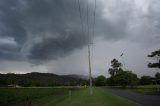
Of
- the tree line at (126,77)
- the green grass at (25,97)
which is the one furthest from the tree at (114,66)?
the green grass at (25,97)

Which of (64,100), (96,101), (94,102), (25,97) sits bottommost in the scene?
(94,102)

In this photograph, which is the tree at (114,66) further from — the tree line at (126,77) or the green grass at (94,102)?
the green grass at (94,102)

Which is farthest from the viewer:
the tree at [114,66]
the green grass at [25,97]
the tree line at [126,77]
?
the tree at [114,66]

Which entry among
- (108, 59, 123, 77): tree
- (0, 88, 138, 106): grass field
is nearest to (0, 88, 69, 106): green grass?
(0, 88, 138, 106): grass field

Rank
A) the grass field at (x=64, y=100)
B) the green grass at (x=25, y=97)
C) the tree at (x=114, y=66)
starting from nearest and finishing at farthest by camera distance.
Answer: the grass field at (x=64, y=100) → the green grass at (x=25, y=97) → the tree at (x=114, y=66)

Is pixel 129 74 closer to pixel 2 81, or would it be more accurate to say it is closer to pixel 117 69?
pixel 117 69

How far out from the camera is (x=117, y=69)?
148m

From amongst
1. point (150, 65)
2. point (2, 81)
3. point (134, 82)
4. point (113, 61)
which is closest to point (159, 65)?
point (150, 65)

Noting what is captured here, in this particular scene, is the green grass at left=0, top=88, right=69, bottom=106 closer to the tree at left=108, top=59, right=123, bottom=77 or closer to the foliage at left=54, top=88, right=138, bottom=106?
the foliage at left=54, top=88, right=138, bottom=106

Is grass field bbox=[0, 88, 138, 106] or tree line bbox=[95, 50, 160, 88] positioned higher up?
tree line bbox=[95, 50, 160, 88]

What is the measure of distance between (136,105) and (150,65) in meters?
31.7

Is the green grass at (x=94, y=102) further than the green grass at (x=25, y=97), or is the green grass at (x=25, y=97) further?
the green grass at (x=25, y=97)

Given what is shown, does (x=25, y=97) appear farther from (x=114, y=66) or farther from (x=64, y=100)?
(x=114, y=66)

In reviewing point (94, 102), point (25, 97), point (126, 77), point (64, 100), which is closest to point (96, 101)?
point (94, 102)
